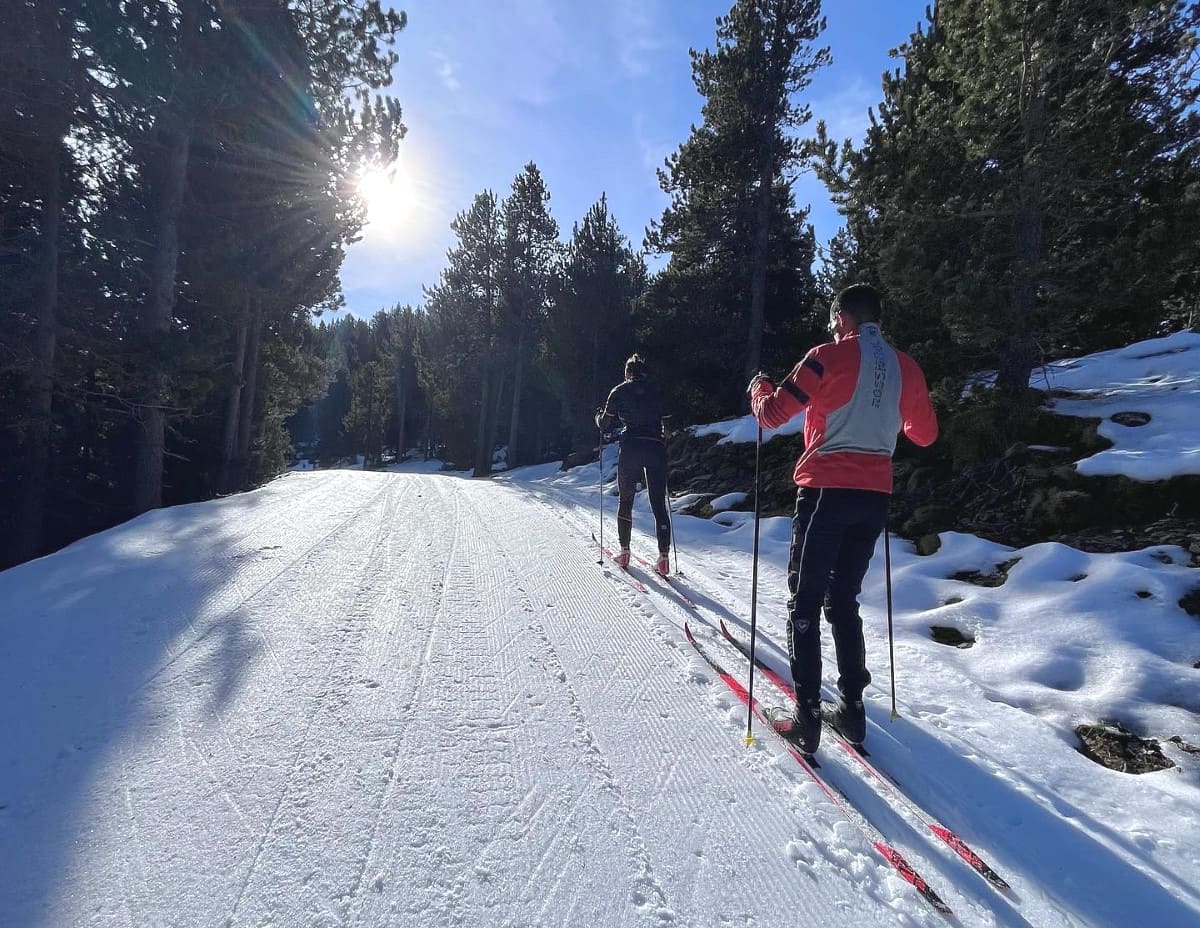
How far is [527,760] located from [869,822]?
4.74ft

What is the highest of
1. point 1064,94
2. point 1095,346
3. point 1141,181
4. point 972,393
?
point 1064,94

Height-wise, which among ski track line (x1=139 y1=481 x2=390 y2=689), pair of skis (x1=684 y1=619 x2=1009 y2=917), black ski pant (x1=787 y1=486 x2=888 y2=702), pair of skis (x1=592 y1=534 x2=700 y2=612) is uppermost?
black ski pant (x1=787 y1=486 x2=888 y2=702)

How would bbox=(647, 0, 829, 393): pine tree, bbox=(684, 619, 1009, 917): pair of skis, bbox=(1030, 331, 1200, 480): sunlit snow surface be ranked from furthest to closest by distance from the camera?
bbox=(647, 0, 829, 393): pine tree
bbox=(1030, 331, 1200, 480): sunlit snow surface
bbox=(684, 619, 1009, 917): pair of skis

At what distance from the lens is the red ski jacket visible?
263 centimetres

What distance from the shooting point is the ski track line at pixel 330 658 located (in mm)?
1843

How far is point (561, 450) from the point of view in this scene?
32219mm

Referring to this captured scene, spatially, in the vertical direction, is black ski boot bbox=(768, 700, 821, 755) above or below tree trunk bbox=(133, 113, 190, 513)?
below

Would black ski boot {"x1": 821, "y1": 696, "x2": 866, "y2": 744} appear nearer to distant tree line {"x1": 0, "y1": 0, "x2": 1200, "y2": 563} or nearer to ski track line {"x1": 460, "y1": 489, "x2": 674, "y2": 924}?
ski track line {"x1": 460, "y1": 489, "x2": 674, "y2": 924}

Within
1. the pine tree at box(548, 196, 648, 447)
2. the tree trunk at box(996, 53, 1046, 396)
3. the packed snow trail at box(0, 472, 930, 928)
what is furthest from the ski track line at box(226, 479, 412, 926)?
the pine tree at box(548, 196, 648, 447)

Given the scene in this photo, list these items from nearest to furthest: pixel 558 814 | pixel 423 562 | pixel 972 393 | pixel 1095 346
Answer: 1. pixel 558 814
2. pixel 423 562
3. pixel 972 393
4. pixel 1095 346

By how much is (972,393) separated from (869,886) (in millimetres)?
6876

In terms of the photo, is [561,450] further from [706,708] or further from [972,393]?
[706,708]

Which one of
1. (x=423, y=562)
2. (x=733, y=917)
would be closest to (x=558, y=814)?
(x=733, y=917)

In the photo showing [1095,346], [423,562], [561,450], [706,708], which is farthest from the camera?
[561,450]
